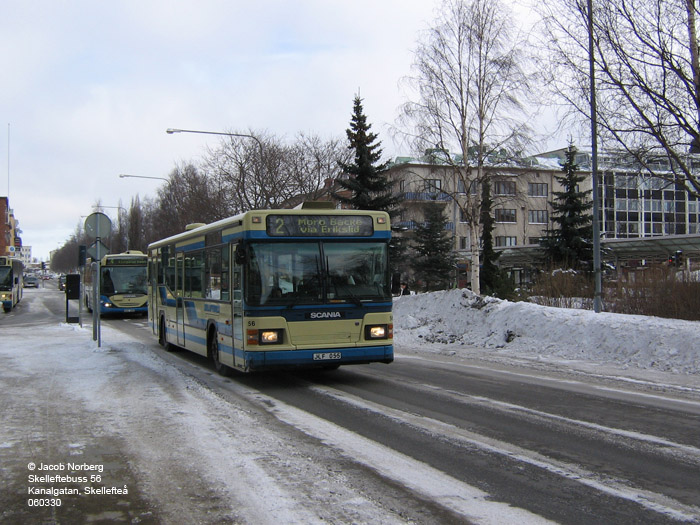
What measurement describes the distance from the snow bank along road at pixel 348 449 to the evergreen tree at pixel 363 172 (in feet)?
85.4

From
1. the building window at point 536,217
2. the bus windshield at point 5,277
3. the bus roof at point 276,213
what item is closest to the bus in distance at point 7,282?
the bus windshield at point 5,277

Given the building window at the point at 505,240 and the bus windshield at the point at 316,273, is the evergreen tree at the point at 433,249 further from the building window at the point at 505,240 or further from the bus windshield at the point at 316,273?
the bus windshield at the point at 316,273

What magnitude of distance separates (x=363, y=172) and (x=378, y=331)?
27500 millimetres

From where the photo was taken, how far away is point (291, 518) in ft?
14.3

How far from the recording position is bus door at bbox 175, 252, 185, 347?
13.8 metres

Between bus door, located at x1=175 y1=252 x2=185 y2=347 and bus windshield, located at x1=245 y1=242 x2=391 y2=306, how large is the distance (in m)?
4.55

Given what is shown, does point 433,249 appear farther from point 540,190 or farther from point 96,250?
point 540,190

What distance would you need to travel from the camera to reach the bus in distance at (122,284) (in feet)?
99.9

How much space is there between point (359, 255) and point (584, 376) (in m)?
4.70

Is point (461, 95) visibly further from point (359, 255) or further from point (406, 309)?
point (359, 255)

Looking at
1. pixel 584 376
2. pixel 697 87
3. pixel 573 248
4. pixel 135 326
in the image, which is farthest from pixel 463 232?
pixel 584 376

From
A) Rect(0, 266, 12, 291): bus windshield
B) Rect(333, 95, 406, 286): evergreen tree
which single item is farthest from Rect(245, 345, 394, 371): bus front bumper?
Rect(0, 266, 12, 291): bus windshield

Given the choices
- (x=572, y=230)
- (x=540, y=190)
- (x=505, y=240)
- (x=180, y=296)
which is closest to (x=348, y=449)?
(x=180, y=296)

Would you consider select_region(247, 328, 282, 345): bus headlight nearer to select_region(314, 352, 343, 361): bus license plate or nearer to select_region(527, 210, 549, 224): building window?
select_region(314, 352, 343, 361): bus license plate
